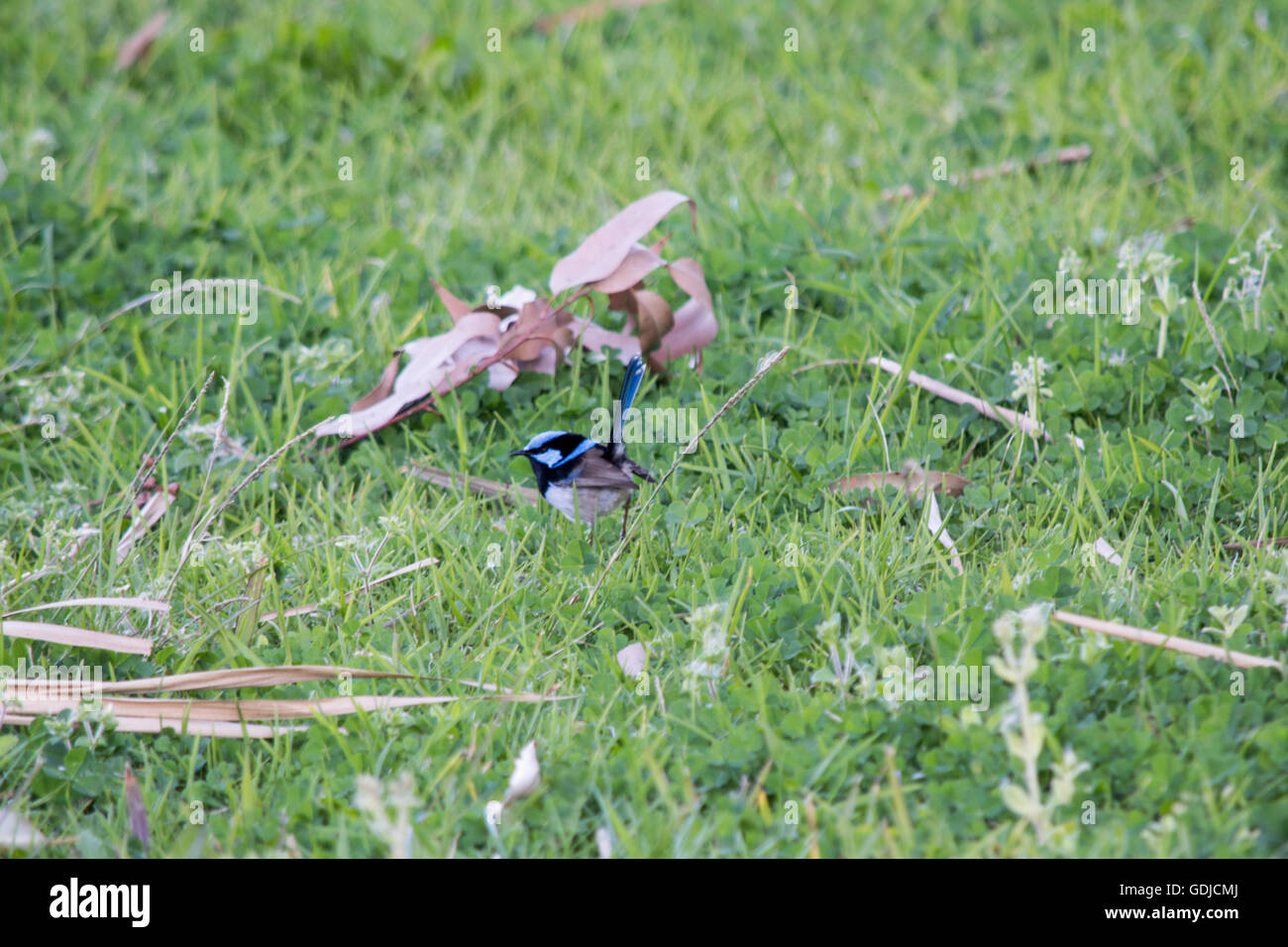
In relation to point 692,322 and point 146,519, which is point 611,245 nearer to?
point 692,322

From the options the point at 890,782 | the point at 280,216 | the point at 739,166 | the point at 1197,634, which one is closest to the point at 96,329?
the point at 280,216

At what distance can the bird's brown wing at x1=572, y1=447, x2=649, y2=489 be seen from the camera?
12.6 ft

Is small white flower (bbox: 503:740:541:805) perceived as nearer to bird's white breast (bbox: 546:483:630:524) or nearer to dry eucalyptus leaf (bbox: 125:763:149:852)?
dry eucalyptus leaf (bbox: 125:763:149:852)

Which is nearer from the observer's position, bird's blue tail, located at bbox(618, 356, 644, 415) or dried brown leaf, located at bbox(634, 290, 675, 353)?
bird's blue tail, located at bbox(618, 356, 644, 415)

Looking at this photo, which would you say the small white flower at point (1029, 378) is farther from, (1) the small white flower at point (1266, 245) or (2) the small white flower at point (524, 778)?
(2) the small white flower at point (524, 778)

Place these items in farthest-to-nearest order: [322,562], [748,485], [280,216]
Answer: [280,216] < [748,485] < [322,562]

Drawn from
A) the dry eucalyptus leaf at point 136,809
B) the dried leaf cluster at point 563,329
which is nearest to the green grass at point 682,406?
the dry eucalyptus leaf at point 136,809

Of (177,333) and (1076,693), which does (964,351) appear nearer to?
(1076,693)

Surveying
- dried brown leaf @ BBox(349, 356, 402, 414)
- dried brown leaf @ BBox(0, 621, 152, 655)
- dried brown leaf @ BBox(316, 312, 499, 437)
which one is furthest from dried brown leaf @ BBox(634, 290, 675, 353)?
dried brown leaf @ BBox(0, 621, 152, 655)

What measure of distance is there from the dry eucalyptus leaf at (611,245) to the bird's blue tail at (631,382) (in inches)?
17.0

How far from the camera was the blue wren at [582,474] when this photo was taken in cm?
381

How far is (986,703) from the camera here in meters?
3.03

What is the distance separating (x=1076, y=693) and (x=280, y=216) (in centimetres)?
420
